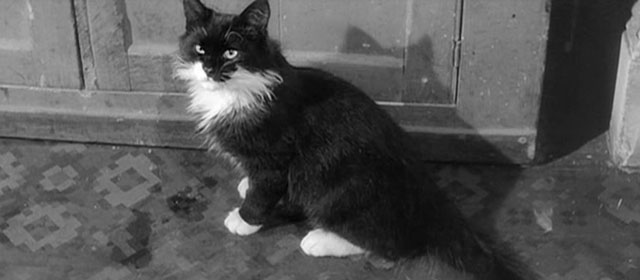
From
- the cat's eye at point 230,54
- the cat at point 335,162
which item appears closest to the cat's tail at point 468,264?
the cat at point 335,162

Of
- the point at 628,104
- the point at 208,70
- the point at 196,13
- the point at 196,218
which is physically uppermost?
the point at 196,13

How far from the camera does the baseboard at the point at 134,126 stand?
2.97 meters

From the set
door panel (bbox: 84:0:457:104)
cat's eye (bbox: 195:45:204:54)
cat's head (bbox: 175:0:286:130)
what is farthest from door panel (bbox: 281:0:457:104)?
cat's eye (bbox: 195:45:204:54)

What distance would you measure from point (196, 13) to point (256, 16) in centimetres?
16

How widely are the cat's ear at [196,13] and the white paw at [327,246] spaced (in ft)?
2.14

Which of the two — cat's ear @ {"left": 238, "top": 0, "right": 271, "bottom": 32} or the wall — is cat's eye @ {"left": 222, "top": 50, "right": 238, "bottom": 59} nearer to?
cat's ear @ {"left": 238, "top": 0, "right": 271, "bottom": 32}

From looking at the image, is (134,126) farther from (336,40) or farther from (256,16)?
(256,16)

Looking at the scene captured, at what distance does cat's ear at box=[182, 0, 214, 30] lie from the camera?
7.75 feet

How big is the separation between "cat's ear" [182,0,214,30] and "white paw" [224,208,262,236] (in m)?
0.60

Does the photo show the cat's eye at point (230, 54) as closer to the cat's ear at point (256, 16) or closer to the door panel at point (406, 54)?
the cat's ear at point (256, 16)

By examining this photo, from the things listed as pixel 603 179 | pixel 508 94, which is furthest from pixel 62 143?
pixel 603 179

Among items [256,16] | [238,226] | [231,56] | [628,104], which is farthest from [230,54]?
[628,104]

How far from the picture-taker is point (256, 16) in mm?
2320

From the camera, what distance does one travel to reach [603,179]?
9.66 feet
